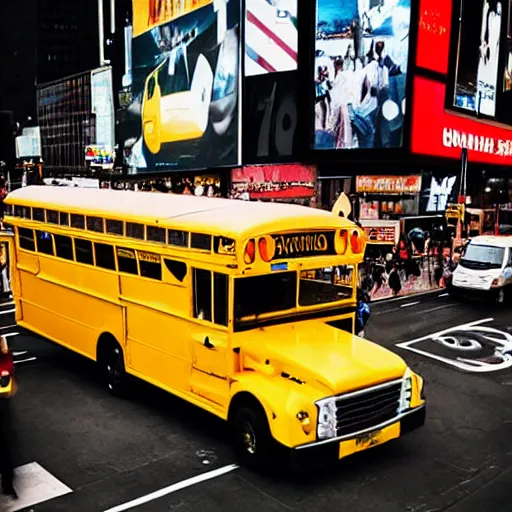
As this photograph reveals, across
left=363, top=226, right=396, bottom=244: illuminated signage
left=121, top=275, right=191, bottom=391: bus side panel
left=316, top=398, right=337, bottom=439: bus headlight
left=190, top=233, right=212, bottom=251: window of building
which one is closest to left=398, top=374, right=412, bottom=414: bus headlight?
left=316, top=398, right=337, bottom=439: bus headlight

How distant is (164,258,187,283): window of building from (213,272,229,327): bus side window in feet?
2.34

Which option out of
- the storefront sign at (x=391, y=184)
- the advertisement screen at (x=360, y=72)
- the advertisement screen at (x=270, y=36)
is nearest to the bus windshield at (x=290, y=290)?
the advertisement screen at (x=360, y=72)

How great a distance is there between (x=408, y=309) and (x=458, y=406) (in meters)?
8.11

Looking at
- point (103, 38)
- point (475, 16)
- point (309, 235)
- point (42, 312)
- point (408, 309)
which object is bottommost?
point (408, 309)

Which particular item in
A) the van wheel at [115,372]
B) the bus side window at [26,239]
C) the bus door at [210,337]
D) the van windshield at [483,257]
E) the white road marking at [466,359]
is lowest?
the white road marking at [466,359]

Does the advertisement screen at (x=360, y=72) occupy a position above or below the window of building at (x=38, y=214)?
above

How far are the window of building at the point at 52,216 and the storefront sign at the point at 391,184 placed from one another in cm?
1703

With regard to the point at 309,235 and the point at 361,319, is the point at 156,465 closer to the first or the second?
the point at 309,235

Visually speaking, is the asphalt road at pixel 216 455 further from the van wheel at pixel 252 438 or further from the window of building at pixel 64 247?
the window of building at pixel 64 247

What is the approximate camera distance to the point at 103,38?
48125mm

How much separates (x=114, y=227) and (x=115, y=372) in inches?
95.2

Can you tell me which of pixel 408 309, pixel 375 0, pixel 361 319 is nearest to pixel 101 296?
pixel 361 319

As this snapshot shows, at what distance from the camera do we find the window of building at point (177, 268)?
881 centimetres

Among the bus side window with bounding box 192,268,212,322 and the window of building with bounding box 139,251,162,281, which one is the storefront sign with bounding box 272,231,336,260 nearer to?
the bus side window with bounding box 192,268,212,322
